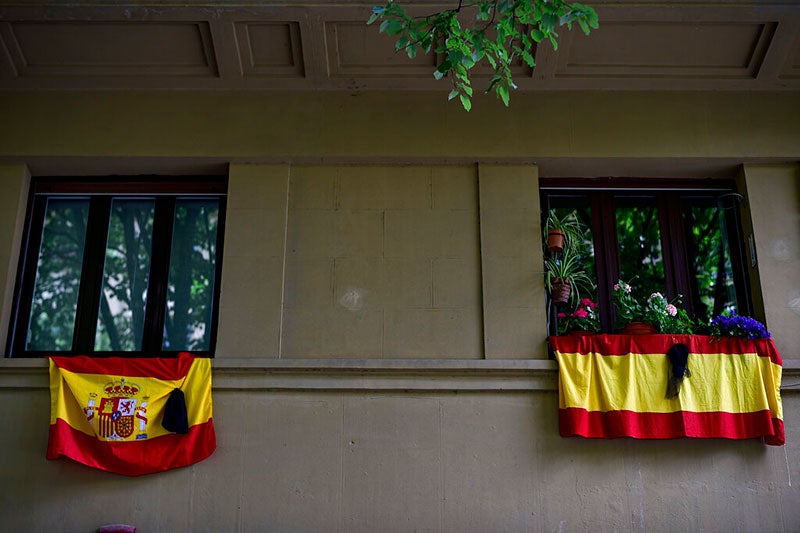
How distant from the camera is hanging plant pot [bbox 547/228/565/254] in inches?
278

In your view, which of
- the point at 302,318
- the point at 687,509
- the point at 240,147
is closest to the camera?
the point at 687,509

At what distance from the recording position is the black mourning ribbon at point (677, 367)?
6430 mm

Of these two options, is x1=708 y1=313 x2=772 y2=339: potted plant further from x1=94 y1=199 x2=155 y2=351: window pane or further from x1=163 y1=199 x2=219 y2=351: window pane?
x1=94 y1=199 x2=155 y2=351: window pane

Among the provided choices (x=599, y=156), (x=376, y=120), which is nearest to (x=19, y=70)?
(x=376, y=120)

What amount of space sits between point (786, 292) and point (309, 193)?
4260 mm

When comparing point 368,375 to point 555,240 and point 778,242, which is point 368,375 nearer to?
point 555,240

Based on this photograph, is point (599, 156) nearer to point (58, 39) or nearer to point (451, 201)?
point (451, 201)

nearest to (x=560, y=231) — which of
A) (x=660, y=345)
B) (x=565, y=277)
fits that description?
(x=565, y=277)

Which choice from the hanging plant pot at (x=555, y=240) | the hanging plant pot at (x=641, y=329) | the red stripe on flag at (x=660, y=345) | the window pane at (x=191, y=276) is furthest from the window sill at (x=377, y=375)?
the hanging plant pot at (x=555, y=240)

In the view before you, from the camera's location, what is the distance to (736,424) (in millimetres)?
6383

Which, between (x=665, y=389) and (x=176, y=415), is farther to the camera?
(x=665, y=389)

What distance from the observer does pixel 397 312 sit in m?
6.85

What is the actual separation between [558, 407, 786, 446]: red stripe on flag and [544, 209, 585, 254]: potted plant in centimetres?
150

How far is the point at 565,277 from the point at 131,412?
3791 mm
